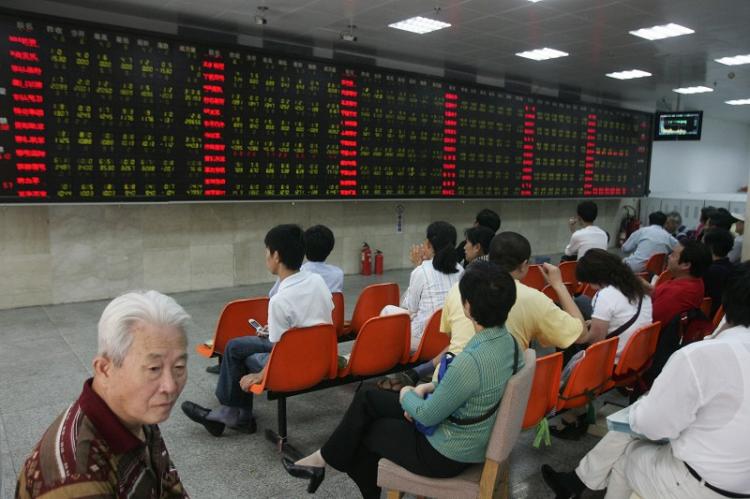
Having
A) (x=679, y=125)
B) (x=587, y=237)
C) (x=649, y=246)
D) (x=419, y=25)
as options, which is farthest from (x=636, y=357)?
(x=679, y=125)

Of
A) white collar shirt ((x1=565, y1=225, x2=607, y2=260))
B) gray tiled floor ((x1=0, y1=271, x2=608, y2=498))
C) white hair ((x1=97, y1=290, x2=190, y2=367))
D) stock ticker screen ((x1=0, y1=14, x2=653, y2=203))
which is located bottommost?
gray tiled floor ((x1=0, y1=271, x2=608, y2=498))

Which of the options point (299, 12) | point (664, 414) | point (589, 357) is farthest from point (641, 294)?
point (299, 12)

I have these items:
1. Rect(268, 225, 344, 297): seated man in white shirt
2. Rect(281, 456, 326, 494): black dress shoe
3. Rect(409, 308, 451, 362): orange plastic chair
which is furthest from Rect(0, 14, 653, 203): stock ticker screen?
Rect(281, 456, 326, 494): black dress shoe

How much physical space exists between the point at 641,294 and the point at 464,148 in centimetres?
539

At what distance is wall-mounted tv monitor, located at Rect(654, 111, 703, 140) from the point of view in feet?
32.0

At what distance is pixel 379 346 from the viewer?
3104 mm

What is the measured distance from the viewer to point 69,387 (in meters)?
3.78

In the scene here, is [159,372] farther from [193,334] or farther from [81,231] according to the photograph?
[81,231]

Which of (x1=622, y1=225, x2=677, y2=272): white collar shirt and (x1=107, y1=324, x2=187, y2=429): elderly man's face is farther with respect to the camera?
(x1=622, y1=225, x2=677, y2=272): white collar shirt

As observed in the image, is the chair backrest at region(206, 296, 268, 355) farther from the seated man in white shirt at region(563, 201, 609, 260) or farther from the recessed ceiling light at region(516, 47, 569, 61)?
the recessed ceiling light at region(516, 47, 569, 61)

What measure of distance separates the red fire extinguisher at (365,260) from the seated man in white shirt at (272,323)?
5.04 meters

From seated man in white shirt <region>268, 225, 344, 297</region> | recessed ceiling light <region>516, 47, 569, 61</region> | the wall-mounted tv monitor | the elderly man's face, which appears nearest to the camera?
the elderly man's face

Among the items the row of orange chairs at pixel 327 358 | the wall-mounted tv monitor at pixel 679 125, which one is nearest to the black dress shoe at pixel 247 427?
the row of orange chairs at pixel 327 358

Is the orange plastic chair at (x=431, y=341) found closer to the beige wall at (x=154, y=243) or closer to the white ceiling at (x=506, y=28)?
the white ceiling at (x=506, y=28)
